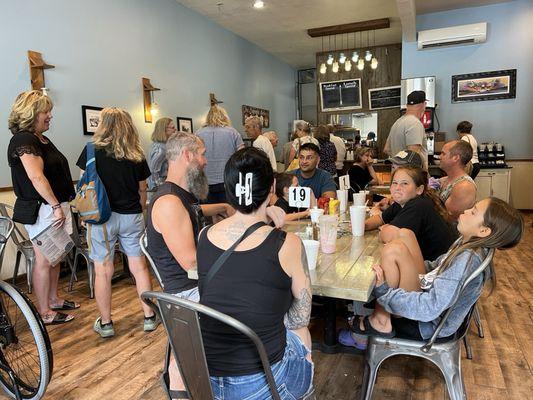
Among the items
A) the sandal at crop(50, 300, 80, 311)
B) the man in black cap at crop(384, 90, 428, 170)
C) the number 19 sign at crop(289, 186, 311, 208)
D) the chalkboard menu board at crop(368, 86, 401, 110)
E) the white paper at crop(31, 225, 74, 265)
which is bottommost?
the sandal at crop(50, 300, 80, 311)

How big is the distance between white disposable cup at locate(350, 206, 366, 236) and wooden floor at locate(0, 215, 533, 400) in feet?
2.40

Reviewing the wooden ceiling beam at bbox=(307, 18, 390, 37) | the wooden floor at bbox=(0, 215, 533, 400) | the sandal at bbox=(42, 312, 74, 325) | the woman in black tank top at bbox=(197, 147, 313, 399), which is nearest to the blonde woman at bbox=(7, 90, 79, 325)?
the sandal at bbox=(42, 312, 74, 325)

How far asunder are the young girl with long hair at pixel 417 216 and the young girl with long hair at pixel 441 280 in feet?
0.93

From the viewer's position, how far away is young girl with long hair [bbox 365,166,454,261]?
201 cm

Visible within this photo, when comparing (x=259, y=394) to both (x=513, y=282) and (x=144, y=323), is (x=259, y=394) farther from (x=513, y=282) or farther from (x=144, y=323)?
(x=513, y=282)

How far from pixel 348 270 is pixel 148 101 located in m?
4.48

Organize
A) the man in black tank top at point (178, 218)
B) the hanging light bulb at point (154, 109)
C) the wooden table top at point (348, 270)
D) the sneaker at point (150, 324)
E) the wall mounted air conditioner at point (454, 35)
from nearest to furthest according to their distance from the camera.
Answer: the wooden table top at point (348, 270) → the man in black tank top at point (178, 218) → the sneaker at point (150, 324) → the hanging light bulb at point (154, 109) → the wall mounted air conditioner at point (454, 35)

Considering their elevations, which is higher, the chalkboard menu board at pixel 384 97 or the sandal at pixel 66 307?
the chalkboard menu board at pixel 384 97

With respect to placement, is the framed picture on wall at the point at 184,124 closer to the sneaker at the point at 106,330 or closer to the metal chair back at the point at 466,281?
the sneaker at the point at 106,330

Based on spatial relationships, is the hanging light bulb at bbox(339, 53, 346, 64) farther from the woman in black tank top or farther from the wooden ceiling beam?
the woman in black tank top

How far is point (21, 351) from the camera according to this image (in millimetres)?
2311

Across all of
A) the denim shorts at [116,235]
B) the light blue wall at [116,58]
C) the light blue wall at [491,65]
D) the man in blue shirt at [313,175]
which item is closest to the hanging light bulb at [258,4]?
the light blue wall at [116,58]

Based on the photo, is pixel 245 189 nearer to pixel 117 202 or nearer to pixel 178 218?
pixel 178 218

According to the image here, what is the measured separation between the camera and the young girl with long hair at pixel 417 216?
2.01 metres
